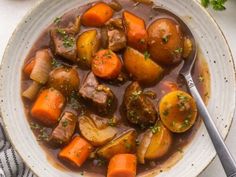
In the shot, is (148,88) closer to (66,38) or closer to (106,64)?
(106,64)

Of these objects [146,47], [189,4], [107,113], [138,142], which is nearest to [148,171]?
[138,142]

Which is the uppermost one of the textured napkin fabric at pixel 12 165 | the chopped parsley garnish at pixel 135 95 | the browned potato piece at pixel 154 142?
the chopped parsley garnish at pixel 135 95

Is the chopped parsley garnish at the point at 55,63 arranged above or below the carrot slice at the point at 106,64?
below

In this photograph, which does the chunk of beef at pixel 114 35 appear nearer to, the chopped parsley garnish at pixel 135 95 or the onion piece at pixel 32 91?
the chopped parsley garnish at pixel 135 95

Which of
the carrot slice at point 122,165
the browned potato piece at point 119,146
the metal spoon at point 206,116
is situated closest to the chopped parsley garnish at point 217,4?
the metal spoon at point 206,116

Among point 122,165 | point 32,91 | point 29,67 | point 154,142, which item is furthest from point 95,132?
point 29,67

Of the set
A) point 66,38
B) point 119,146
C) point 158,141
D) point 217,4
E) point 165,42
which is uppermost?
point 217,4

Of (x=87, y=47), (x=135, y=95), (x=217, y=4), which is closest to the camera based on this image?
(x=135, y=95)
